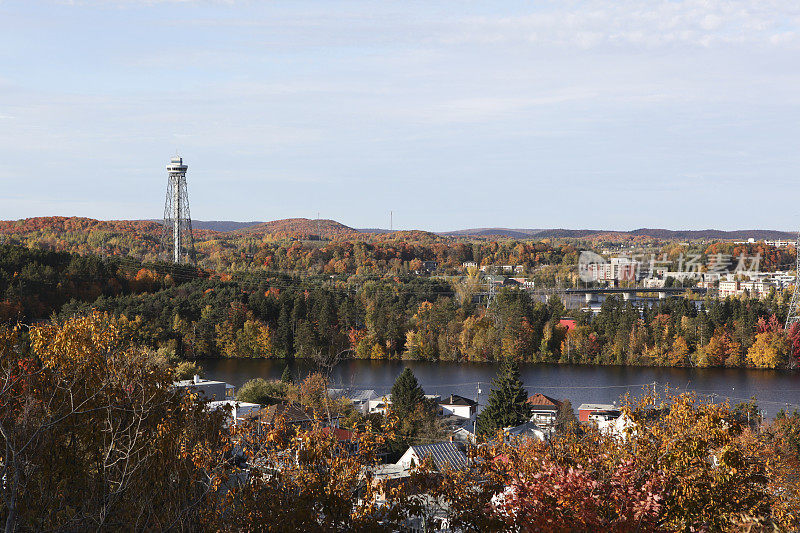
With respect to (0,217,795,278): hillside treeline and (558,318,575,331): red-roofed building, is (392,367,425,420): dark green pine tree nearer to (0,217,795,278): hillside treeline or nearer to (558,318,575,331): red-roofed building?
(558,318,575,331): red-roofed building

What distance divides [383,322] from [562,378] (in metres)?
7.35

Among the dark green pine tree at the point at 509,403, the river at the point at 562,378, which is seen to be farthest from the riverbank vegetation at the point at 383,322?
the dark green pine tree at the point at 509,403

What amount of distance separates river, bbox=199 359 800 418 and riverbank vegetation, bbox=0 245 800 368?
2.76 ft

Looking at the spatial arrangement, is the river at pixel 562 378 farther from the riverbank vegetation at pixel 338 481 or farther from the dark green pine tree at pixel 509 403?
the riverbank vegetation at pixel 338 481

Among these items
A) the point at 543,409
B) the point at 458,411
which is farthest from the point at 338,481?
the point at 543,409

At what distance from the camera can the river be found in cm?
1642

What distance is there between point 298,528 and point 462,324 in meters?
21.0

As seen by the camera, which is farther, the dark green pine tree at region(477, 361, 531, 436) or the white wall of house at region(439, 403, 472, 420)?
the white wall of house at region(439, 403, 472, 420)

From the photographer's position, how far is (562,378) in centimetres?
1897

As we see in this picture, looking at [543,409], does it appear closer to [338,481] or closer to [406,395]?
[406,395]

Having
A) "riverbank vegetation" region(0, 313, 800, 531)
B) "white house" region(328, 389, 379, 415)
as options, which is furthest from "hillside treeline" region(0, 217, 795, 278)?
"riverbank vegetation" region(0, 313, 800, 531)

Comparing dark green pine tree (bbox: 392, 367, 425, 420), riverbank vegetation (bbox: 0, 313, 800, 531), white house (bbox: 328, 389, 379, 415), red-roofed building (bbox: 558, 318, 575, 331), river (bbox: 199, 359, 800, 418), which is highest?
riverbank vegetation (bbox: 0, 313, 800, 531)

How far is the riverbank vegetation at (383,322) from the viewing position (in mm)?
21891

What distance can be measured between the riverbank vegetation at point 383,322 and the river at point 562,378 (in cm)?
84
